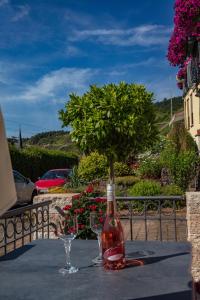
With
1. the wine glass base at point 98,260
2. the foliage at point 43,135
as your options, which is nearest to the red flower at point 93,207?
the wine glass base at point 98,260

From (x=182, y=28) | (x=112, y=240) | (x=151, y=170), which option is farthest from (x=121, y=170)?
(x=112, y=240)

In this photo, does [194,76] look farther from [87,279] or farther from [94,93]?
[87,279]

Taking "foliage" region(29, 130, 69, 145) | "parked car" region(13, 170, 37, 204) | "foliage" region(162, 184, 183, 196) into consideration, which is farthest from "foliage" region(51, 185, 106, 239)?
"foliage" region(29, 130, 69, 145)

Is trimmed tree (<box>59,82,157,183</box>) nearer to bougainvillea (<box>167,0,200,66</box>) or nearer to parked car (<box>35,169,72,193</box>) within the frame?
bougainvillea (<box>167,0,200,66</box>)

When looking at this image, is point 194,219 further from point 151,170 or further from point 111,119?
point 151,170

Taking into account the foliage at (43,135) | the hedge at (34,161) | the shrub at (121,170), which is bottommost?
the shrub at (121,170)

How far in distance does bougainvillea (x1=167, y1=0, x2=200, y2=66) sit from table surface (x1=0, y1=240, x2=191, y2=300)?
7.85m

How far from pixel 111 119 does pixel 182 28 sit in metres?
4.14

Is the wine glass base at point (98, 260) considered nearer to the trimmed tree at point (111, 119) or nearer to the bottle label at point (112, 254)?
the bottle label at point (112, 254)

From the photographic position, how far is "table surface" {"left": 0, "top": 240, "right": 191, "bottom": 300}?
198 centimetres

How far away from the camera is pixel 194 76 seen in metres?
13.6

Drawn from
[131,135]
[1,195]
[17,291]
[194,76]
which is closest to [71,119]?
[131,135]

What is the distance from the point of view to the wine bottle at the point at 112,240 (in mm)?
2393

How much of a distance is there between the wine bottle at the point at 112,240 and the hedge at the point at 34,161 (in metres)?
20.0
